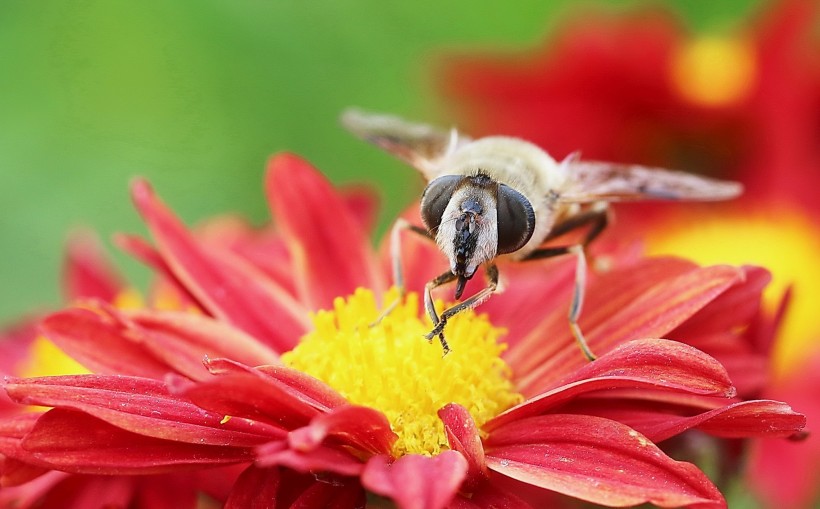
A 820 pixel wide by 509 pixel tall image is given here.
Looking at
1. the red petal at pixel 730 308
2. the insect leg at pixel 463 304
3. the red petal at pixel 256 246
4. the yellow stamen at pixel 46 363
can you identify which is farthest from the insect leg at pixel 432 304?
the yellow stamen at pixel 46 363

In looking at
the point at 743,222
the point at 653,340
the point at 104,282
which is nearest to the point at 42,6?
the point at 104,282

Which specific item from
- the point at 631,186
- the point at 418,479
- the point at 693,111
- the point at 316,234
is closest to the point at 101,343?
the point at 316,234

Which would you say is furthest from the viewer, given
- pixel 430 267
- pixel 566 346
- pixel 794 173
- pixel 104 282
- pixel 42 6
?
pixel 42 6

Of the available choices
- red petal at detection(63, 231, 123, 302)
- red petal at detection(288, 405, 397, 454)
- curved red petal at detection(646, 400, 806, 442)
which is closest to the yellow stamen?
red petal at detection(63, 231, 123, 302)

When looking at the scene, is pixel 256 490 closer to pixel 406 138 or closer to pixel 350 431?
pixel 350 431

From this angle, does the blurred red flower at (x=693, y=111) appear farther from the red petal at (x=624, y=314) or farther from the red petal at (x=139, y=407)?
the red petal at (x=139, y=407)

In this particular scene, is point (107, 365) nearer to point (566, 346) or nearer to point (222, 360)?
point (222, 360)
